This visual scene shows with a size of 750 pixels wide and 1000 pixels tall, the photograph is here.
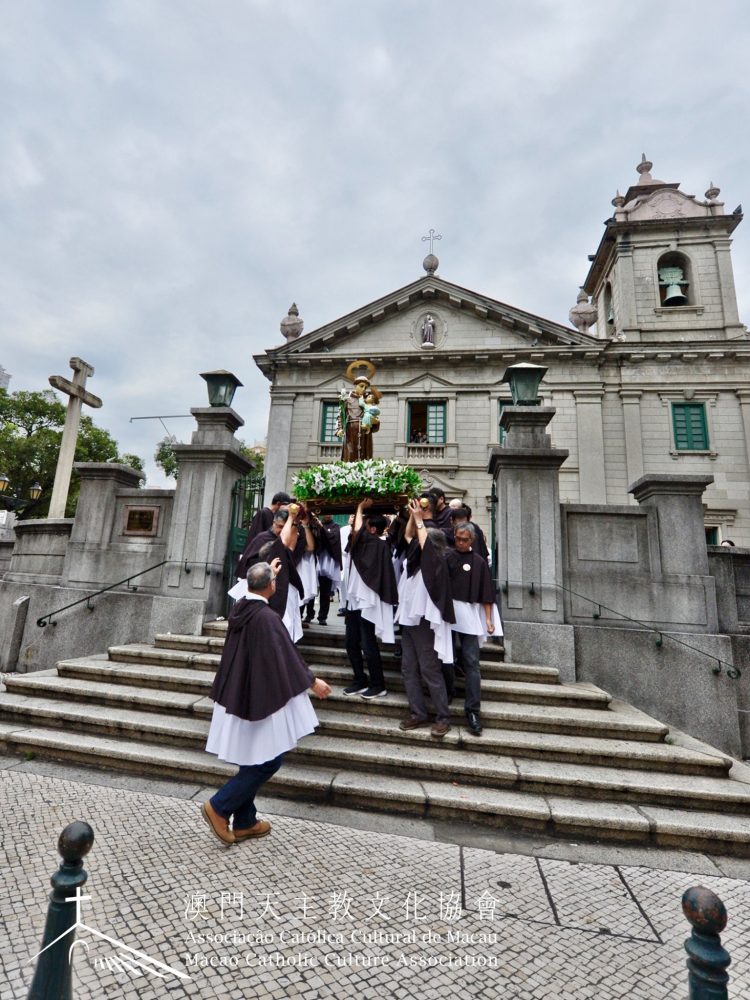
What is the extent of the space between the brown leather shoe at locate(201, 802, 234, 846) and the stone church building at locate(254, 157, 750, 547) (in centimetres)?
1706

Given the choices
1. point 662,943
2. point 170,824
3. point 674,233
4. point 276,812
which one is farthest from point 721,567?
point 674,233

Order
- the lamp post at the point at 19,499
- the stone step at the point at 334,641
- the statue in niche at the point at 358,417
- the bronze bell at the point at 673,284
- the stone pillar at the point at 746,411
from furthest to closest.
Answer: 1. the lamp post at the point at 19,499
2. the bronze bell at the point at 673,284
3. the stone pillar at the point at 746,411
4. the statue in niche at the point at 358,417
5. the stone step at the point at 334,641

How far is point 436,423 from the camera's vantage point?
864 inches

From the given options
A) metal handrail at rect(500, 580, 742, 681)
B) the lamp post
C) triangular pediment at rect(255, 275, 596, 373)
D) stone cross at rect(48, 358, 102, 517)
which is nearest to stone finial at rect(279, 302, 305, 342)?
triangular pediment at rect(255, 275, 596, 373)

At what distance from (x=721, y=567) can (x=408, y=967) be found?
6672mm

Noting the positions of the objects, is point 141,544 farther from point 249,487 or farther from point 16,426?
point 16,426

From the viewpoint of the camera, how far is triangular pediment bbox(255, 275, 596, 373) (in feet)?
73.6

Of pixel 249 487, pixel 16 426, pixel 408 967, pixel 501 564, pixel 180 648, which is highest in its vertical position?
pixel 16 426

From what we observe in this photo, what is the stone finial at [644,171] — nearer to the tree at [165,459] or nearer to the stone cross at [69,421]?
the stone cross at [69,421]

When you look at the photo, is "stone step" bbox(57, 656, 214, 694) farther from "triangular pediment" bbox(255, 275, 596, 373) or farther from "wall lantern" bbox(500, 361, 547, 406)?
"triangular pediment" bbox(255, 275, 596, 373)

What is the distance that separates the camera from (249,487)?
935 centimetres

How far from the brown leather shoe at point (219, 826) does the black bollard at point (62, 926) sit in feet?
5.63

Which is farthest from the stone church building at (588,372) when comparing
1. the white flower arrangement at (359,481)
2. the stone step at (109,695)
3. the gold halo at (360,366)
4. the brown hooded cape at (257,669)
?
the brown hooded cape at (257,669)

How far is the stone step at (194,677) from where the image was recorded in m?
5.86
